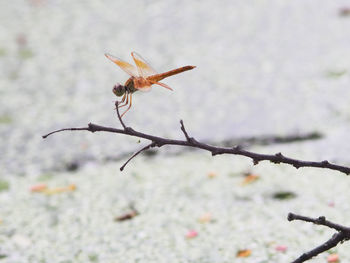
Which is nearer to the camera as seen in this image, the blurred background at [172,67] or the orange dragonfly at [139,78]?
the orange dragonfly at [139,78]

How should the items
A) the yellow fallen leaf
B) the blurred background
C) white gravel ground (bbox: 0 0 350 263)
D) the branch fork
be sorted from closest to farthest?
the branch fork < the yellow fallen leaf < white gravel ground (bbox: 0 0 350 263) < the blurred background

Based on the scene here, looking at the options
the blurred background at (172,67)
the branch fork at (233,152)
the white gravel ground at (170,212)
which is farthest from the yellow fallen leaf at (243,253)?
the blurred background at (172,67)

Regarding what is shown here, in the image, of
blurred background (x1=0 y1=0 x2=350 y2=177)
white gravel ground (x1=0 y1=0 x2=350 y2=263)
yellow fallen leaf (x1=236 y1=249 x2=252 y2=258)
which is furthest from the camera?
blurred background (x1=0 y1=0 x2=350 y2=177)

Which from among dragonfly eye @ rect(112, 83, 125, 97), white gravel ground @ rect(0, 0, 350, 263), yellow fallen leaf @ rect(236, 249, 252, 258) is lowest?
yellow fallen leaf @ rect(236, 249, 252, 258)

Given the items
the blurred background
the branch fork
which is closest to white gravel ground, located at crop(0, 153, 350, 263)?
A: the blurred background

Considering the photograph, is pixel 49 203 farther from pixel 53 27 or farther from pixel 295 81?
pixel 53 27

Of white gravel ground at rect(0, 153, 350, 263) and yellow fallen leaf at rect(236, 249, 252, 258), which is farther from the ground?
white gravel ground at rect(0, 153, 350, 263)

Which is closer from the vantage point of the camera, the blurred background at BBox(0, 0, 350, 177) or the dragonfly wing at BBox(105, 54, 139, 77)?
the dragonfly wing at BBox(105, 54, 139, 77)

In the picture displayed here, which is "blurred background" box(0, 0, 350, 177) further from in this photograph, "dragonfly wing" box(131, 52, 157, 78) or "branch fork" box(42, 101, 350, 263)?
"dragonfly wing" box(131, 52, 157, 78)

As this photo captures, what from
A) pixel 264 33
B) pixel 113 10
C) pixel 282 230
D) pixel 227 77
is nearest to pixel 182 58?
pixel 227 77

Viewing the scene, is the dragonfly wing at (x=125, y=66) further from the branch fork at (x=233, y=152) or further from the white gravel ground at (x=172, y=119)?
the white gravel ground at (x=172, y=119)
